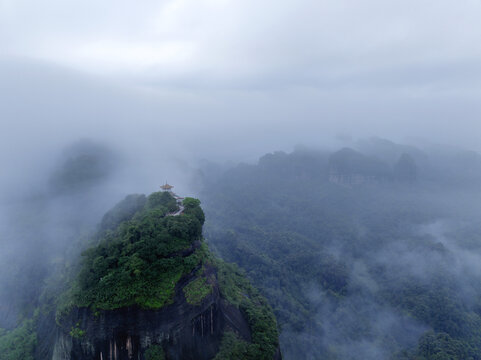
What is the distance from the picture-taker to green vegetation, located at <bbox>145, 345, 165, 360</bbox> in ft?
74.2

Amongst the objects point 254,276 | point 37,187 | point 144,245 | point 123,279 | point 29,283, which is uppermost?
point 144,245

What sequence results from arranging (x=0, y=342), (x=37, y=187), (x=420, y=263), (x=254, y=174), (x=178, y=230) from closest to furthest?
(x=178, y=230) → (x=0, y=342) → (x=420, y=263) → (x=37, y=187) → (x=254, y=174)

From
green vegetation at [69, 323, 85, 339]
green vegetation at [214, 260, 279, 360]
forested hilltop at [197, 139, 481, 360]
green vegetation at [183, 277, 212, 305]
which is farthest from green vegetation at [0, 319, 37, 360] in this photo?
forested hilltop at [197, 139, 481, 360]

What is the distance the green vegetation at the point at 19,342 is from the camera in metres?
30.2

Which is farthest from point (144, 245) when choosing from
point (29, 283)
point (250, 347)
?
point (29, 283)

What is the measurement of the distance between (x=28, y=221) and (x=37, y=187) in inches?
811

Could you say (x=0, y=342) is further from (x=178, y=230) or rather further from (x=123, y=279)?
(x=178, y=230)

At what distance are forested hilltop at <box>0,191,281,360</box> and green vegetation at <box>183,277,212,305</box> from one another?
0.29 feet

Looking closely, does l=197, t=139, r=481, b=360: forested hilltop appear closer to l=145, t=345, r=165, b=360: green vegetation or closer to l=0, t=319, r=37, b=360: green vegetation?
l=145, t=345, r=165, b=360: green vegetation

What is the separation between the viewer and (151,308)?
22969 mm

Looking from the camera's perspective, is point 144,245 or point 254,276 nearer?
point 144,245

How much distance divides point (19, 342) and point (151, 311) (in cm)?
2249

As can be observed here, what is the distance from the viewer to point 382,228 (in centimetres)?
7738

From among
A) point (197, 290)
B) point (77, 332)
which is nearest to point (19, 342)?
point (77, 332)
